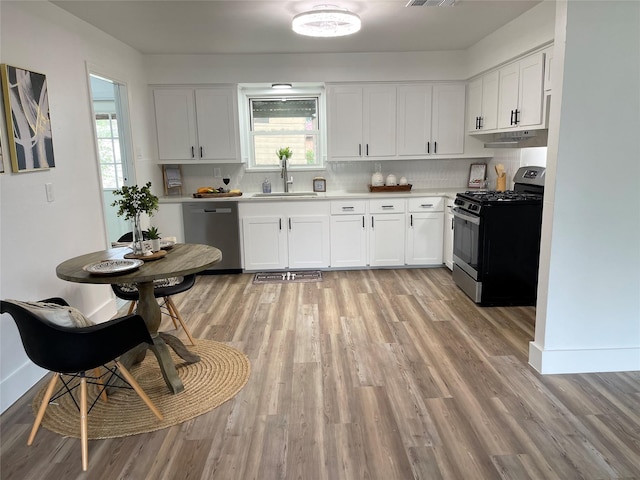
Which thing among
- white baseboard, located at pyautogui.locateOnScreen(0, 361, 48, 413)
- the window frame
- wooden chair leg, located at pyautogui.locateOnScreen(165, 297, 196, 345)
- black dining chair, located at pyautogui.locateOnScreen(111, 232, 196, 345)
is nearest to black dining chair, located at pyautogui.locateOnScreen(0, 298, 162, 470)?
white baseboard, located at pyautogui.locateOnScreen(0, 361, 48, 413)

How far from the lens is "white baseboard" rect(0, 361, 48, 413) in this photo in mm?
2499

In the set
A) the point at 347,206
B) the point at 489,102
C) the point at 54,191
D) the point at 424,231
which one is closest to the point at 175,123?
the point at 347,206

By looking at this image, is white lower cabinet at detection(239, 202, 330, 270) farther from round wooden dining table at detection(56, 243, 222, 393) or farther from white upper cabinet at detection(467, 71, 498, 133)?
round wooden dining table at detection(56, 243, 222, 393)

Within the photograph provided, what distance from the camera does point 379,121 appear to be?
205 inches

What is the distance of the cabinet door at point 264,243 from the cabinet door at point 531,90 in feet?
8.65

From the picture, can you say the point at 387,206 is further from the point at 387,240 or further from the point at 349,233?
the point at 349,233

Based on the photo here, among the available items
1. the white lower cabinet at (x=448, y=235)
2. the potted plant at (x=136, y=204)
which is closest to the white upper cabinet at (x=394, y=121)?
the white lower cabinet at (x=448, y=235)

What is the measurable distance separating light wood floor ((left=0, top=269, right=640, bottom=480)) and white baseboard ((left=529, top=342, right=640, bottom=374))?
0.06 metres

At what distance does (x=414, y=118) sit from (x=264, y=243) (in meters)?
2.25

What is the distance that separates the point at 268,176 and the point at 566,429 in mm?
4272

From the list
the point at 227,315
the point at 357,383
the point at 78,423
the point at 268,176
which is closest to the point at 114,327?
the point at 78,423

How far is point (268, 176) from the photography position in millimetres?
5660

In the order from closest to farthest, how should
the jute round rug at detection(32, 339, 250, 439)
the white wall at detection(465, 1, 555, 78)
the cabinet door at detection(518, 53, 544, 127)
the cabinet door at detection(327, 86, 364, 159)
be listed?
1. the jute round rug at detection(32, 339, 250, 439)
2. the white wall at detection(465, 1, 555, 78)
3. the cabinet door at detection(518, 53, 544, 127)
4. the cabinet door at detection(327, 86, 364, 159)

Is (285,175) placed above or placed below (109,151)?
below
